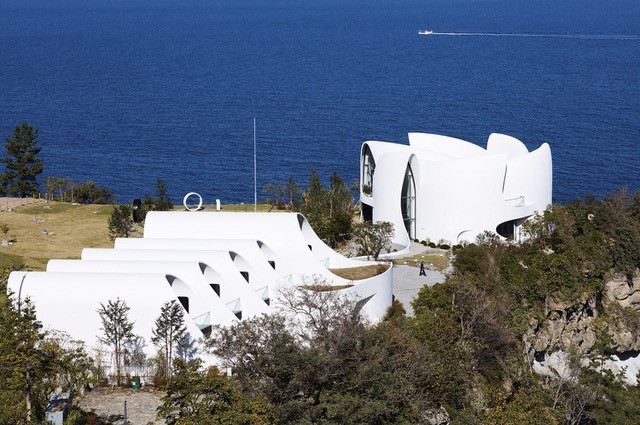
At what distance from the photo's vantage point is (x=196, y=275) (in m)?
41.7

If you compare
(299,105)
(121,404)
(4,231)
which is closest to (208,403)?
(121,404)

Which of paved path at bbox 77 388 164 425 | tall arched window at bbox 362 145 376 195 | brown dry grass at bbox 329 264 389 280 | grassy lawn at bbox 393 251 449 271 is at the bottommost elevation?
paved path at bbox 77 388 164 425

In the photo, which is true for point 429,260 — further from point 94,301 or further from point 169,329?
point 94,301

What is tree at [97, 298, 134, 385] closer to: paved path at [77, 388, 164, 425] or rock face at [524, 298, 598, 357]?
paved path at [77, 388, 164, 425]

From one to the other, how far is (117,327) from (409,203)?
24610 millimetres

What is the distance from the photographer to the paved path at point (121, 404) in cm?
3569

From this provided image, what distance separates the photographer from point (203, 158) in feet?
335

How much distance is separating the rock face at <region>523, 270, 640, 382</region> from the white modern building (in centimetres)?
860

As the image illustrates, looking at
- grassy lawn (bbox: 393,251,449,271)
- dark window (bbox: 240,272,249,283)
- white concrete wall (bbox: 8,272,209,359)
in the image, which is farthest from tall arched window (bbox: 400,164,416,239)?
white concrete wall (bbox: 8,272,209,359)

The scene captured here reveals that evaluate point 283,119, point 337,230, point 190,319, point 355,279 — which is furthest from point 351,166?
point 190,319

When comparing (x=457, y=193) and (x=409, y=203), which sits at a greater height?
(x=457, y=193)

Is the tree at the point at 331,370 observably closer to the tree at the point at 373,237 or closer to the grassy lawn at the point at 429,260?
the tree at the point at 373,237

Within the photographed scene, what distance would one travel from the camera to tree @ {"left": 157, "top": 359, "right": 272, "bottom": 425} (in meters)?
29.8

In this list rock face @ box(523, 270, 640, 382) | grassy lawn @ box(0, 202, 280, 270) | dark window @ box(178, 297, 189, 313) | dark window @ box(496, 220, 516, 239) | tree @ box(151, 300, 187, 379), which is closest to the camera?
tree @ box(151, 300, 187, 379)
